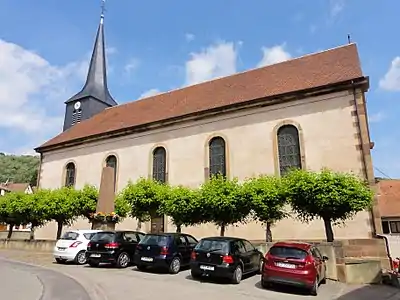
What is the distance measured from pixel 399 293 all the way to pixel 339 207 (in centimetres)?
423

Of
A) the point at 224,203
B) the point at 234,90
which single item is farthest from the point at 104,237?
the point at 234,90

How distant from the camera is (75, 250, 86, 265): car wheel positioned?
14.8 meters

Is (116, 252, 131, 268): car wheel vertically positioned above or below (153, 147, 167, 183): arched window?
below


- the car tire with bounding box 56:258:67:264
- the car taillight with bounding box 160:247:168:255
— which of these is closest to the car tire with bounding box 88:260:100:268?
the car tire with bounding box 56:258:67:264

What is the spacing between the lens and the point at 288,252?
33.9ft

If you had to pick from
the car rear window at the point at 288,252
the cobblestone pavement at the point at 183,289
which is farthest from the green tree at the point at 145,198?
the car rear window at the point at 288,252

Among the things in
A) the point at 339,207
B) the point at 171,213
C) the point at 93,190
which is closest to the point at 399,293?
the point at 339,207

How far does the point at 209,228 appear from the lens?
72.1ft

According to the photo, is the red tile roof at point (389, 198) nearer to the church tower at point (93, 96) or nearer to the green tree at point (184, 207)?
the green tree at point (184, 207)

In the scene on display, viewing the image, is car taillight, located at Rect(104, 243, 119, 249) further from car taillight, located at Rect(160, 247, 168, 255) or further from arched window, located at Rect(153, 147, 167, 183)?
arched window, located at Rect(153, 147, 167, 183)

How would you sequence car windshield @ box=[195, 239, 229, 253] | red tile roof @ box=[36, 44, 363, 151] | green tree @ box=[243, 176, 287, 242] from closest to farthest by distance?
car windshield @ box=[195, 239, 229, 253] < green tree @ box=[243, 176, 287, 242] < red tile roof @ box=[36, 44, 363, 151]

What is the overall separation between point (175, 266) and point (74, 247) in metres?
4.97

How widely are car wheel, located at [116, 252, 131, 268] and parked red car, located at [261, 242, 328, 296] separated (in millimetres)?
6061

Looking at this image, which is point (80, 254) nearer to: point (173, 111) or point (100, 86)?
point (173, 111)
